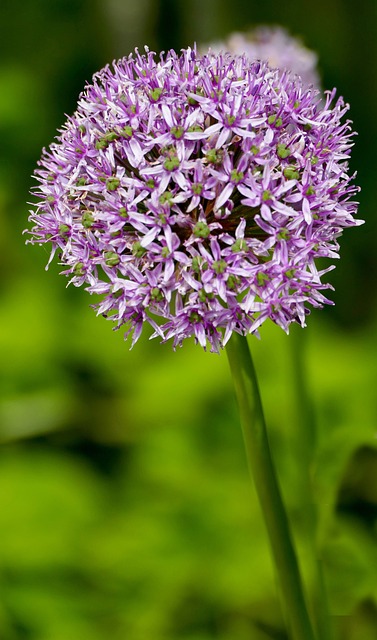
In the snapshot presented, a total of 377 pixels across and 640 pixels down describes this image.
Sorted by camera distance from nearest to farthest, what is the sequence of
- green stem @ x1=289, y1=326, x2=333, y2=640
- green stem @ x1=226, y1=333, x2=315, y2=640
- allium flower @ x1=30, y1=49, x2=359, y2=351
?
allium flower @ x1=30, y1=49, x2=359, y2=351
green stem @ x1=226, y1=333, x2=315, y2=640
green stem @ x1=289, y1=326, x2=333, y2=640

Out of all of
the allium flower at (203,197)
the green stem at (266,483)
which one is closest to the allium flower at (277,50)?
the allium flower at (203,197)

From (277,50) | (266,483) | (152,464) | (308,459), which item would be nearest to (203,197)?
(266,483)

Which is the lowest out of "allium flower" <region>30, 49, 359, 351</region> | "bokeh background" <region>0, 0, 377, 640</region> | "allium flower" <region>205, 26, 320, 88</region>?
"bokeh background" <region>0, 0, 377, 640</region>

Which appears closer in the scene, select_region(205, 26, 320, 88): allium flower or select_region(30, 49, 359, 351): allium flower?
select_region(30, 49, 359, 351): allium flower

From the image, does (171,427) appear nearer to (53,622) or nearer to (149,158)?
(53,622)

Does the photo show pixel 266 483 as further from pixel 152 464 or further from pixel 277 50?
pixel 277 50

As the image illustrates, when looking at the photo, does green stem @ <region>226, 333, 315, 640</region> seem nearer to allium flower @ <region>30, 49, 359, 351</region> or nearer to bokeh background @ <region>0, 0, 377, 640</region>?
allium flower @ <region>30, 49, 359, 351</region>

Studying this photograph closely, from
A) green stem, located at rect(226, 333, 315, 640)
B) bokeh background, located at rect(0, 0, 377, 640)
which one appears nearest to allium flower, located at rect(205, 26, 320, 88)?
bokeh background, located at rect(0, 0, 377, 640)
